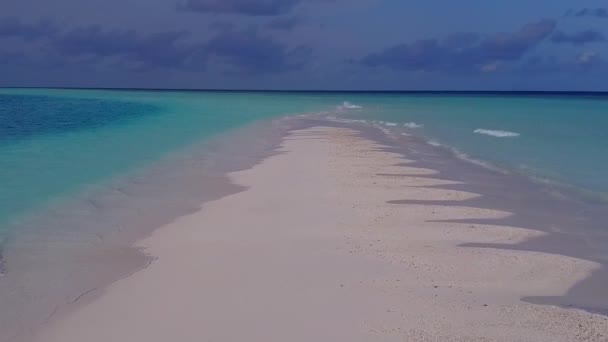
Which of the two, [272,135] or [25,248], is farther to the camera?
[272,135]

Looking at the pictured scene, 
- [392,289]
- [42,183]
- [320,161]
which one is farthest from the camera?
[320,161]

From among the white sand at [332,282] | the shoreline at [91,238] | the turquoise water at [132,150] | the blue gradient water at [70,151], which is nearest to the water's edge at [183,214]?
the shoreline at [91,238]

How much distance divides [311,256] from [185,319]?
234 cm

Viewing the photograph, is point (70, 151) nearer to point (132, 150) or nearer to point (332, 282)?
point (132, 150)

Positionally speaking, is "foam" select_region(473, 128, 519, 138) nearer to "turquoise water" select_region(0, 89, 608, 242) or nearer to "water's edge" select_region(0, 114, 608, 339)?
"turquoise water" select_region(0, 89, 608, 242)

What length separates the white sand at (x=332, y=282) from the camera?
18.4ft

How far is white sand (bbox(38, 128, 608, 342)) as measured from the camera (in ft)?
18.4

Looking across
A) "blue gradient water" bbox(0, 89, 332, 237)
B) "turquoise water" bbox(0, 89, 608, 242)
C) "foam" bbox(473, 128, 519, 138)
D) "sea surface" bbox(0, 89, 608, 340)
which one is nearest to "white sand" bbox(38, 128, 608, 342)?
"sea surface" bbox(0, 89, 608, 340)

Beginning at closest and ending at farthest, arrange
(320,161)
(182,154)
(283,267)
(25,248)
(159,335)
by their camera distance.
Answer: (159,335) < (283,267) < (25,248) < (320,161) < (182,154)

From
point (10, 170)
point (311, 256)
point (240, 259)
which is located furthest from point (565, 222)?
point (10, 170)

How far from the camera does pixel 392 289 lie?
664 centimetres

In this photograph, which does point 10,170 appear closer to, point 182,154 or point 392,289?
point 182,154

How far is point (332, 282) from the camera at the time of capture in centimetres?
686

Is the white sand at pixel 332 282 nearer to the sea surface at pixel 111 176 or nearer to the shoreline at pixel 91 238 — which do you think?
the shoreline at pixel 91 238
